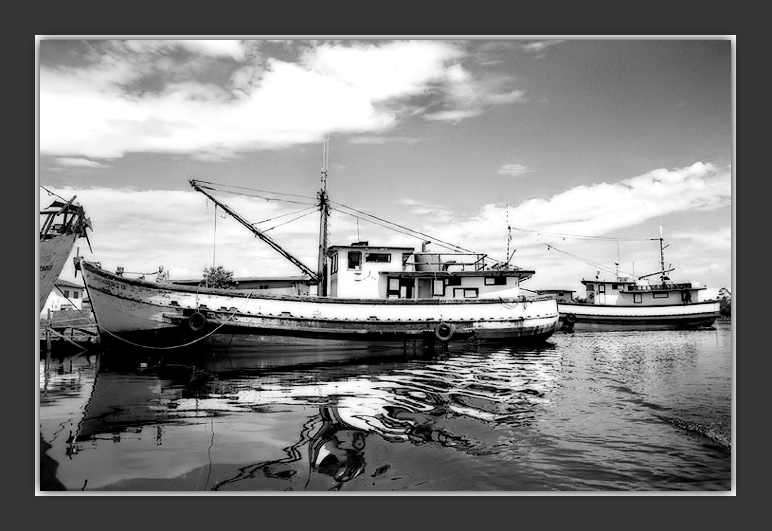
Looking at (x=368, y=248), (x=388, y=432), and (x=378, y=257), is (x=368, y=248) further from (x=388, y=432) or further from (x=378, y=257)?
(x=388, y=432)

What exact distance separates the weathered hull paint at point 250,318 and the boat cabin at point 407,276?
1544mm

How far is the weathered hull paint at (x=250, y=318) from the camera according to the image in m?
12.4

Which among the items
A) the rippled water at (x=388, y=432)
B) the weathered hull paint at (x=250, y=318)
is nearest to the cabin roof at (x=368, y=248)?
the weathered hull paint at (x=250, y=318)

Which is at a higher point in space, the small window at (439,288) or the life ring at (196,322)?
the small window at (439,288)

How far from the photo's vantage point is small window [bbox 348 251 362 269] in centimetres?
1526

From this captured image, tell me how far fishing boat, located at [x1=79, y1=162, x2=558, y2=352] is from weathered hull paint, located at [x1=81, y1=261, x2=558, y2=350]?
3 centimetres

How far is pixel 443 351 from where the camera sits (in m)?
13.6

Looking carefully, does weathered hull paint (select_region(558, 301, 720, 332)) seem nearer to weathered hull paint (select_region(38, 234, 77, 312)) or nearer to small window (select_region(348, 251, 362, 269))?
small window (select_region(348, 251, 362, 269))

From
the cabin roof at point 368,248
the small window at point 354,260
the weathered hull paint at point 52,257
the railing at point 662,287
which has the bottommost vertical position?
the railing at point 662,287

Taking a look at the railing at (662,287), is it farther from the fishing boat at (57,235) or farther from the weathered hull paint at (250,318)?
the fishing boat at (57,235)

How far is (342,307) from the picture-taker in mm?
13516

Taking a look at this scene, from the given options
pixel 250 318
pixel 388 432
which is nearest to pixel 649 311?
pixel 250 318
